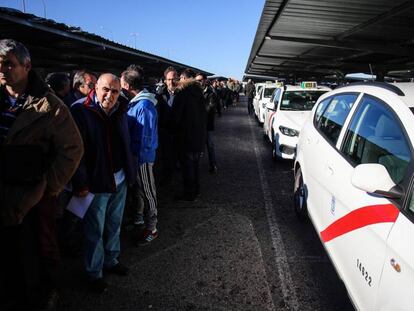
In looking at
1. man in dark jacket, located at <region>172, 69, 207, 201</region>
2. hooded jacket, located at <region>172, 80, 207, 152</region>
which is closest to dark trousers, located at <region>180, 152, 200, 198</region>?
man in dark jacket, located at <region>172, 69, 207, 201</region>

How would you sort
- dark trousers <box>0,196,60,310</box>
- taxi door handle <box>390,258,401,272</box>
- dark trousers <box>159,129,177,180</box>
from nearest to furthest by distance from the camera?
taxi door handle <box>390,258,401,272</box> < dark trousers <box>0,196,60,310</box> < dark trousers <box>159,129,177,180</box>

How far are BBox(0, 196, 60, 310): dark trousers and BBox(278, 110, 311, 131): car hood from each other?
569cm

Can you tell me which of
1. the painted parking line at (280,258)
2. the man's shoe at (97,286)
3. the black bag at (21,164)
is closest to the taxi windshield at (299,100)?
the painted parking line at (280,258)

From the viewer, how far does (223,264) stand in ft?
11.9

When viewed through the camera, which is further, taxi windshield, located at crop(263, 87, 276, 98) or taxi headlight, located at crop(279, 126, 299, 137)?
taxi windshield, located at crop(263, 87, 276, 98)

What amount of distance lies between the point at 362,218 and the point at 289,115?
608cm

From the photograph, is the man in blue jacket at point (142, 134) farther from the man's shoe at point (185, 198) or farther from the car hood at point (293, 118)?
the car hood at point (293, 118)

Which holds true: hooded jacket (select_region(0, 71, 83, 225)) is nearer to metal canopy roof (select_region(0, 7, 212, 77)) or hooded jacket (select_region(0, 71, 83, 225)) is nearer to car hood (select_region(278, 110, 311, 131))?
metal canopy roof (select_region(0, 7, 212, 77))

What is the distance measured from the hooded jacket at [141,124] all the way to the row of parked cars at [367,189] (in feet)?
5.81

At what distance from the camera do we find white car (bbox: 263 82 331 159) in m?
7.41

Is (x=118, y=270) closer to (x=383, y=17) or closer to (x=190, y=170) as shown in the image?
(x=190, y=170)

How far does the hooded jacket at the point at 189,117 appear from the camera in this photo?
5082 mm

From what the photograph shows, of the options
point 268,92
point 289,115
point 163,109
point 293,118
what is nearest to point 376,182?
point 163,109

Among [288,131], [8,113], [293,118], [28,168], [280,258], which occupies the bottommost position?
[280,258]
